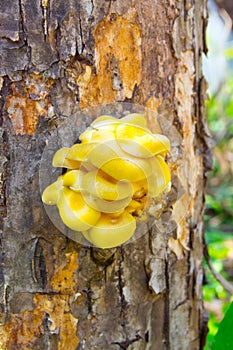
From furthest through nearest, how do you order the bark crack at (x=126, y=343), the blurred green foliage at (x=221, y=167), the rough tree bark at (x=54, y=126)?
1. the blurred green foliage at (x=221, y=167)
2. the bark crack at (x=126, y=343)
3. the rough tree bark at (x=54, y=126)

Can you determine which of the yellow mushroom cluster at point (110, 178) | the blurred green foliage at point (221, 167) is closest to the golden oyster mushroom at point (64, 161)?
the yellow mushroom cluster at point (110, 178)

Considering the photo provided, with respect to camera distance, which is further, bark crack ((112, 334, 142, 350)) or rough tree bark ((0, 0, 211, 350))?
bark crack ((112, 334, 142, 350))

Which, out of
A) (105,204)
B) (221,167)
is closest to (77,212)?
(105,204)

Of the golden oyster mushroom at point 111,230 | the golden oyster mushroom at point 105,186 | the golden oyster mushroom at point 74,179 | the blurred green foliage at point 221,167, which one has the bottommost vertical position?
the golden oyster mushroom at point 111,230

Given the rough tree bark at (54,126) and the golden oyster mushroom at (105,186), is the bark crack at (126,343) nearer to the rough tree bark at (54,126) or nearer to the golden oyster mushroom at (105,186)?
the rough tree bark at (54,126)

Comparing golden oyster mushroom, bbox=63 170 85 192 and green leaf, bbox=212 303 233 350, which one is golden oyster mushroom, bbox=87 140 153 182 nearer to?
golden oyster mushroom, bbox=63 170 85 192

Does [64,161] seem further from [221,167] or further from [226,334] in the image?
[221,167]

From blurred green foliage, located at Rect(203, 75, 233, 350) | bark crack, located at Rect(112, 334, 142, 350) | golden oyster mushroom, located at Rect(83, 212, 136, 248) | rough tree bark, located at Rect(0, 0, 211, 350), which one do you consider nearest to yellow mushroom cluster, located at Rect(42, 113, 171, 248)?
golden oyster mushroom, located at Rect(83, 212, 136, 248)
